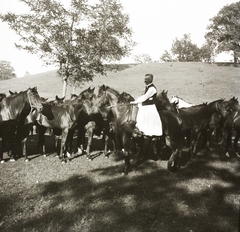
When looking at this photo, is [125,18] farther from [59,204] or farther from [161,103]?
[59,204]

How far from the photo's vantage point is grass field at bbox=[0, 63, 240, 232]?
501cm

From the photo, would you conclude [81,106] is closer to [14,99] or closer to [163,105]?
[14,99]

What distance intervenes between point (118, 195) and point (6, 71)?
425 feet

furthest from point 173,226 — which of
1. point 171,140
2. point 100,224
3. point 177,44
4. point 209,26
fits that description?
point 177,44

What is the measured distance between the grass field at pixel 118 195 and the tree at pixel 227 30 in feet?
137

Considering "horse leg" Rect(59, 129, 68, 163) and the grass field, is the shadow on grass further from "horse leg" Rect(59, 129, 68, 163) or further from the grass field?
"horse leg" Rect(59, 129, 68, 163)

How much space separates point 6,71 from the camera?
11712 cm

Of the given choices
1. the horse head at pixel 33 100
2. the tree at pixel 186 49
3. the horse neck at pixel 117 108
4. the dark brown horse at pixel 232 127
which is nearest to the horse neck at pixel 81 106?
the horse head at pixel 33 100

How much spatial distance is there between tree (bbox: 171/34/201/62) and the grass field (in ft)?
246

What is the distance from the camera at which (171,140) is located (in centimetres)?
791

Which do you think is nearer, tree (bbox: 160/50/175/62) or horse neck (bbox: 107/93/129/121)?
horse neck (bbox: 107/93/129/121)

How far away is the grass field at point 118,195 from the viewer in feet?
16.4

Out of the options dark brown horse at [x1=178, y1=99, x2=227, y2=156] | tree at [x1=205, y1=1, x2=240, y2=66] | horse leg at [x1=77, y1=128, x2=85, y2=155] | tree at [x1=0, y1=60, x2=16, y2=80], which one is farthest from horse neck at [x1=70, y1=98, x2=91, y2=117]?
tree at [x1=0, y1=60, x2=16, y2=80]

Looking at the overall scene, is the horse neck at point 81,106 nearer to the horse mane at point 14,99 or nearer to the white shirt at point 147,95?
the horse mane at point 14,99
